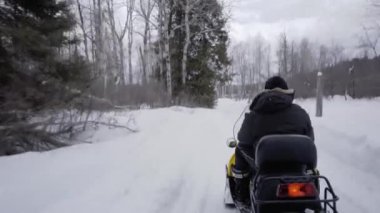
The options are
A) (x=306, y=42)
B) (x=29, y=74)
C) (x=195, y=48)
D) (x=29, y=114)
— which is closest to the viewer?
(x=29, y=114)

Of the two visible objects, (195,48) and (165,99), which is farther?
(195,48)

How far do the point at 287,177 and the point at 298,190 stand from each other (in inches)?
7.1

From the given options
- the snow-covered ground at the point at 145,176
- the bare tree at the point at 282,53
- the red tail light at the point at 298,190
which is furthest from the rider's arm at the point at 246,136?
the bare tree at the point at 282,53

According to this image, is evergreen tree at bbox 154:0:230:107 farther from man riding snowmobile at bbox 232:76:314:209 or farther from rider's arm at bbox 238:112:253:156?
man riding snowmobile at bbox 232:76:314:209

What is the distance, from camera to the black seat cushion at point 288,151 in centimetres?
281

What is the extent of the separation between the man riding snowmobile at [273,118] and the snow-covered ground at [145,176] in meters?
1.35

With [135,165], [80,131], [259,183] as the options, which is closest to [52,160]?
[135,165]

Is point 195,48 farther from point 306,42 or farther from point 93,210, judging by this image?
point 306,42

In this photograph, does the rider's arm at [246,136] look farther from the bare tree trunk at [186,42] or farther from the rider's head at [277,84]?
the bare tree trunk at [186,42]

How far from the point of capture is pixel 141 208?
4121mm

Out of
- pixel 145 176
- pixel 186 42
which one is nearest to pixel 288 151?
pixel 145 176

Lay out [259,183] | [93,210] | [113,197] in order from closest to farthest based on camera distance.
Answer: [259,183] → [93,210] → [113,197]

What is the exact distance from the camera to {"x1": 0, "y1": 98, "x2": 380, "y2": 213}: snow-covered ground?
4094mm

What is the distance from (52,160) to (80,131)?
100 inches
